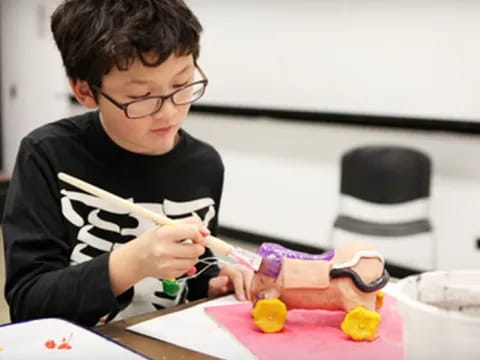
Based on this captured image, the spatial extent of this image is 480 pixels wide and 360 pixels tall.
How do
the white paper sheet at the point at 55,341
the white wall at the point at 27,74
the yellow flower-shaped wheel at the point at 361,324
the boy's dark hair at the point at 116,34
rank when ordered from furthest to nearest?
the white wall at the point at 27,74 → the boy's dark hair at the point at 116,34 → the yellow flower-shaped wheel at the point at 361,324 → the white paper sheet at the point at 55,341

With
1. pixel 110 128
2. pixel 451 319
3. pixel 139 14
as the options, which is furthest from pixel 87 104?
pixel 451 319

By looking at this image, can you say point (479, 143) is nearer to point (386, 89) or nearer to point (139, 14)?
point (386, 89)

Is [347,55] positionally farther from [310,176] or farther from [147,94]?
[147,94]

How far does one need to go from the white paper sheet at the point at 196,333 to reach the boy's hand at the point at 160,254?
2.6 inches

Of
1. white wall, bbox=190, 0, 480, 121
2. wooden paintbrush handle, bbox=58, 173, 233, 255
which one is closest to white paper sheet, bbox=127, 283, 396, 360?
wooden paintbrush handle, bbox=58, 173, 233, 255

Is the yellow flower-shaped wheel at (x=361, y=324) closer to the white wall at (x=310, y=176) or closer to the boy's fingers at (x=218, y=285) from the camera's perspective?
the boy's fingers at (x=218, y=285)

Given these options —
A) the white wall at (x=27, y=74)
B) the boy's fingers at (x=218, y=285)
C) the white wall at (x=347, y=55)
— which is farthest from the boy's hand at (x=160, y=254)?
the white wall at (x=27, y=74)

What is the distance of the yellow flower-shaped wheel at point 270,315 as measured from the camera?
0.84 meters

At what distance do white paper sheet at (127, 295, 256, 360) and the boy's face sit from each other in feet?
0.88

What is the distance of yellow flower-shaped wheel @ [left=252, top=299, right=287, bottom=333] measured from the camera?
33.2 inches

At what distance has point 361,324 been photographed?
0.83 metres

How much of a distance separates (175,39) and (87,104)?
188mm

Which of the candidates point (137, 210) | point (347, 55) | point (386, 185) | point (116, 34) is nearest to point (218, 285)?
point (137, 210)

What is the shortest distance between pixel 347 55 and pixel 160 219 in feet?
7.44
